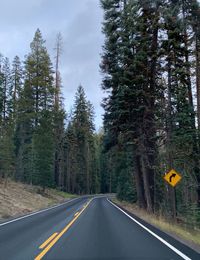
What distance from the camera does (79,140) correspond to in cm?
8181

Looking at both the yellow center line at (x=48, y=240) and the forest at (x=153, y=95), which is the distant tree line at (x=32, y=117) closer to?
the forest at (x=153, y=95)

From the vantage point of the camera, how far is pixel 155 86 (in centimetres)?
2536

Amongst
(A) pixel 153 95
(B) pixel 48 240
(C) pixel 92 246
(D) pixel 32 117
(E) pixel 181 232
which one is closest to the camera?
(C) pixel 92 246

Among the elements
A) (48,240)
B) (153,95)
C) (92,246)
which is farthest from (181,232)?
(153,95)

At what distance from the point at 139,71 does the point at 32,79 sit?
3125cm

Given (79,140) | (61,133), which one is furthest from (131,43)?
(79,140)

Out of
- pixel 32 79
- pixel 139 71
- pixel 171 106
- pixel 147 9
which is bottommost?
pixel 171 106

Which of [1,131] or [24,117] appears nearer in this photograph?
[1,131]

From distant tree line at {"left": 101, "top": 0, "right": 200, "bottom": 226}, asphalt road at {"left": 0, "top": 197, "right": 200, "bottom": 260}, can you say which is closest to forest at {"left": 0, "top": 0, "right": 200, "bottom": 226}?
distant tree line at {"left": 101, "top": 0, "right": 200, "bottom": 226}

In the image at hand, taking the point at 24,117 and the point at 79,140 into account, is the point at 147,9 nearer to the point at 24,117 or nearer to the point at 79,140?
the point at 24,117

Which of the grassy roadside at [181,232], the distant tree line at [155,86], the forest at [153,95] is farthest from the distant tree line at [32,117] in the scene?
the grassy roadside at [181,232]

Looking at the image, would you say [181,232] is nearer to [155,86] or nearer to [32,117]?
[155,86]

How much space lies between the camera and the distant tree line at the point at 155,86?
22.0 meters

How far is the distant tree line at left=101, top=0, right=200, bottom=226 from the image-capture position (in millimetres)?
21953
